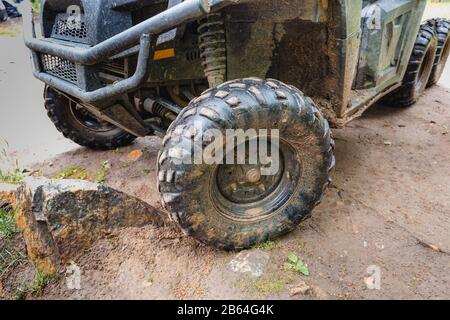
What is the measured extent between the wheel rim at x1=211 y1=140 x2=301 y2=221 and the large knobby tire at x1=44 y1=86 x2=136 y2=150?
168cm

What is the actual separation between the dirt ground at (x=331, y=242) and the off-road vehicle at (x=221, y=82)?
0.25 meters

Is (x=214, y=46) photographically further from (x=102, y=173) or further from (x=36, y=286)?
(x=102, y=173)

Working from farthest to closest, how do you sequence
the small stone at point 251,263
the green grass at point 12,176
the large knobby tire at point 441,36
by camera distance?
the large knobby tire at point 441,36 < the green grass at point 12,176 < the small stone at point 251,263

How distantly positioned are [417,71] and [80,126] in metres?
3.52

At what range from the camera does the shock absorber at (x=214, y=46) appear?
2.19 m

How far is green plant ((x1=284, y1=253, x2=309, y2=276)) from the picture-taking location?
2.15 metres

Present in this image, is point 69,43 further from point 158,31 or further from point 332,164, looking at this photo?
point 332,164

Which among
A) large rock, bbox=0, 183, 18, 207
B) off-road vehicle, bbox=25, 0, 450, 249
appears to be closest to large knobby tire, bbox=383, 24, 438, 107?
off-road vehicle, bbox=25, 0, 450, 249

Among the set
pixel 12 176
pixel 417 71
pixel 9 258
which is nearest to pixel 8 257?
pixel 9 258

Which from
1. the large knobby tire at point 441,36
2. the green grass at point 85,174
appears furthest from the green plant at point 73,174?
the large knobby tire at point 441,36

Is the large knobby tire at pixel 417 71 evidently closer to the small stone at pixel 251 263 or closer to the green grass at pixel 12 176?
the small stone at pixel 251 263

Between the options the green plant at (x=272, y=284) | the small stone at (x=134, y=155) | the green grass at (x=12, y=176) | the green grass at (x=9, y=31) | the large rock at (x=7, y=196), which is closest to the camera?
the green plant at (x=272, y=284)

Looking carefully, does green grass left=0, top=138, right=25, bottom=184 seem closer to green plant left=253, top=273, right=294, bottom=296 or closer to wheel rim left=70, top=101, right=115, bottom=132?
wheel rim left=70, top=101, right=115, bottom=132

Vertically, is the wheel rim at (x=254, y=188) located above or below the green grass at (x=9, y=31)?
above
